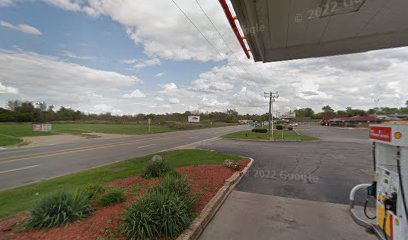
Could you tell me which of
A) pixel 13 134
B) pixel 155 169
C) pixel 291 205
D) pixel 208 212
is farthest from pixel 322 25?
pixel 13 134

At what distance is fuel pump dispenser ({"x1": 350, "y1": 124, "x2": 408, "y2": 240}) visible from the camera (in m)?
2.44

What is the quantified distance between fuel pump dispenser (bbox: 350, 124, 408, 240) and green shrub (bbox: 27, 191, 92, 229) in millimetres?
5018

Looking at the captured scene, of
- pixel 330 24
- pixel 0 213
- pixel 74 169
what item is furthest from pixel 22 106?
pixel 330 24

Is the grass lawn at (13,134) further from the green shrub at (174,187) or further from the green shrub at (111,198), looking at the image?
the green shrub at (174,187)

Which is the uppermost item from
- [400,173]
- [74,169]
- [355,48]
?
[355,48]

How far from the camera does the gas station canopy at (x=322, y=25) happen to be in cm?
324

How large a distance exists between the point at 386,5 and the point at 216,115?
119883 millimetres

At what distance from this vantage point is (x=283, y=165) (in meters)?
9.77

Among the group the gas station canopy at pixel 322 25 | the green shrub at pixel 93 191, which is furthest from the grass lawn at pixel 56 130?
the gas station canopy at pixel 322 25

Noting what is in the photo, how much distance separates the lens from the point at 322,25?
12.9 ft

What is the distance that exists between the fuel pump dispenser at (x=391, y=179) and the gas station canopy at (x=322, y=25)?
6.31 feet

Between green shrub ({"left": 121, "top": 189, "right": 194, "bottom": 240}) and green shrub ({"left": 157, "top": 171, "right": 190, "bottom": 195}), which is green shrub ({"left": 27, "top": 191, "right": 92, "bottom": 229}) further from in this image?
green shrub ({"left": 157, "top": 171, "right": 190, "bottom": 195})

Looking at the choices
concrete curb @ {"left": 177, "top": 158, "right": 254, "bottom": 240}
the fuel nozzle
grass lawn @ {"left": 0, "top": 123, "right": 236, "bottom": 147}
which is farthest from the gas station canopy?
grass lawn @ {"left": 0, "top": 123, "right": 236, "bottom": 147}

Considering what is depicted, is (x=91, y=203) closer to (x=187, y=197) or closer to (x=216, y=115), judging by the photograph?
(x=187, y=197)
